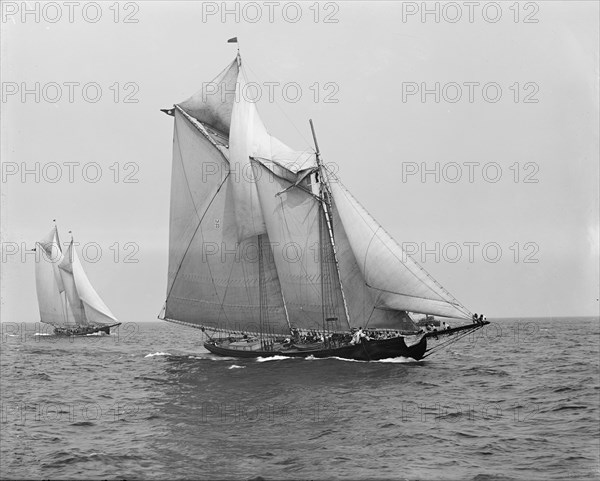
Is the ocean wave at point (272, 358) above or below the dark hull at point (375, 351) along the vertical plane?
below

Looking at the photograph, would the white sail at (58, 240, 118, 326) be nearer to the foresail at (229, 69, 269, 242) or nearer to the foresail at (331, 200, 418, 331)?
the foresail at (229, 69, 269, 242)

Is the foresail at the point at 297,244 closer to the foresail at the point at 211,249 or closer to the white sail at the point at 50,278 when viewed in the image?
the foresail at the point at 211,249

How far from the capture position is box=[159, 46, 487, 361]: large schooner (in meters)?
45.7

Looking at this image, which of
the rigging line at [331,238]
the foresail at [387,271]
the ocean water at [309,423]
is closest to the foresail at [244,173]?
the rigging line at [331,238]

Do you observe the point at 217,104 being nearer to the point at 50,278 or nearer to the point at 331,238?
the point at 331,238

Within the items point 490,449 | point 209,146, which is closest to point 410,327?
point 209,146

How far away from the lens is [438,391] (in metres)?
34.2

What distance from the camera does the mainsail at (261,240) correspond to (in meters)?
46.0

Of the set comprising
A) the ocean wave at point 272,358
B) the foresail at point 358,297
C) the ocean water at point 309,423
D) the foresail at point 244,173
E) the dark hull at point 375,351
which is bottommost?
the ocean water at point 309,423

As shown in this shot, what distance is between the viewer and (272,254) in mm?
52812

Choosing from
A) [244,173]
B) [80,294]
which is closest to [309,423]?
[244,173]

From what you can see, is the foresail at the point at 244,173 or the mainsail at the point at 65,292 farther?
the mainsail at the point at 65,292

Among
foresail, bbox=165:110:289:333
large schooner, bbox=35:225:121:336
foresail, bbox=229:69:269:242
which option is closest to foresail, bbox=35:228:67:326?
large schooner, bbox=35:225:121:336

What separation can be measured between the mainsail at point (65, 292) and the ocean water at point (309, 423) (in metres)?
56.9
